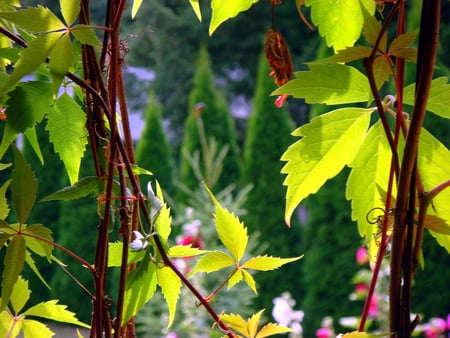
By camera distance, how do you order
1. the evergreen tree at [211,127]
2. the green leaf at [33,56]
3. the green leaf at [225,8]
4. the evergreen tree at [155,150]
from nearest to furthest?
1. the green leaf at [33,56]
2. the green leaf at [225,8]
3. the evergreen tree at [211,127]
4. the evergreen tree at [155,150]

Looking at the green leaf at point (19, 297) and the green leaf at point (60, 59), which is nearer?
the green leaf at point (60, 59)

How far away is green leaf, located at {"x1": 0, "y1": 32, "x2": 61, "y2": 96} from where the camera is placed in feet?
0.98

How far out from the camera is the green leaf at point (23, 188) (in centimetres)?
33

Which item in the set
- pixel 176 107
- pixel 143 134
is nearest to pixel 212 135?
pixel 143 134

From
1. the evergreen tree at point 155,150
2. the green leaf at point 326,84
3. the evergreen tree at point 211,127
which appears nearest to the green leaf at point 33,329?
the green leaf at point 326,84

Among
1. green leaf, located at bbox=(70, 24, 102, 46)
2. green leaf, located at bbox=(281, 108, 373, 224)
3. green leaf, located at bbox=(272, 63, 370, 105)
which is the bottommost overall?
green leaf, located at bbox=(281, 108, 373, 224)

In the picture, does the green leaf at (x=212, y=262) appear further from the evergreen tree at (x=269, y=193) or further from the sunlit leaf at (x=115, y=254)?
the evergreen tree at (x=269, y=193)

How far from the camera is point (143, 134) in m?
5.18

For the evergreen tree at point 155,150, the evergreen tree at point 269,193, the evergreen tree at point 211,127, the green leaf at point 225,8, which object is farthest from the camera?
the evergreen tree at point 155,150

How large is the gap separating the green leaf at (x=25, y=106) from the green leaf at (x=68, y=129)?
4 centimetres

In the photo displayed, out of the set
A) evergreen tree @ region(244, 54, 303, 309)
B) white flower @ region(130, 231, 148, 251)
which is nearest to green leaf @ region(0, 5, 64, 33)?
white flower @ region(130, 231, 148, 251)

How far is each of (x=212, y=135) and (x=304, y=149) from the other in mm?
4834

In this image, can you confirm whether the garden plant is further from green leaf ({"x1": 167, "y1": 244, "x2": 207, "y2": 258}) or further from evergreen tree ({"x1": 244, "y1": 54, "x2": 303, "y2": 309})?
evergreen tree ({"x1": 244, "y1": 54, "x2": 303, "y2": 309})

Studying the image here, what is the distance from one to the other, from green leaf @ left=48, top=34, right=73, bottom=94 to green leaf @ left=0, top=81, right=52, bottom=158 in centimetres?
6
